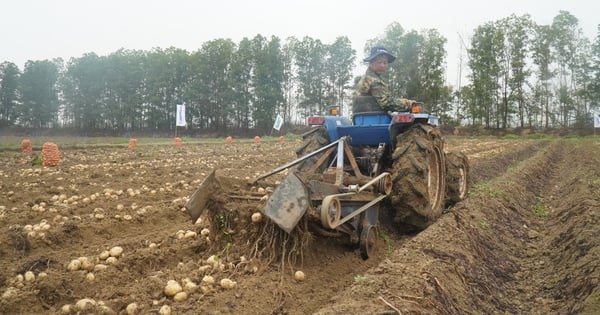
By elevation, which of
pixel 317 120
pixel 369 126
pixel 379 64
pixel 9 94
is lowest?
pixel 369 126

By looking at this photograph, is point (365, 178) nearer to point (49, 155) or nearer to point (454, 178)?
point (454, 178)

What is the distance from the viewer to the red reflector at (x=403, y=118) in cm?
591

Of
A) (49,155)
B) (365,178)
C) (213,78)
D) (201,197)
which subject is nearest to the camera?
(201,197)

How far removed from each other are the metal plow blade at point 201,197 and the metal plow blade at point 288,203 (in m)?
0.88

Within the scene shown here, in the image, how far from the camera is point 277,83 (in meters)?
49.6

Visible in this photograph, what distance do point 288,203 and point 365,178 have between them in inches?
58.7

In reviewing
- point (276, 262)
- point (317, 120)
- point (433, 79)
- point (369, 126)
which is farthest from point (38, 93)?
point (276, 262)

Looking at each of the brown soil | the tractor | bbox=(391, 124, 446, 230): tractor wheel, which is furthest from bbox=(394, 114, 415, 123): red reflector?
the brown soil

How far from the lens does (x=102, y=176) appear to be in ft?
33.2

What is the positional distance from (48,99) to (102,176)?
2068 inches

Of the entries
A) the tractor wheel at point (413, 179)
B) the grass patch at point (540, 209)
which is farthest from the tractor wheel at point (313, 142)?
the grass patch at point (540, 209)

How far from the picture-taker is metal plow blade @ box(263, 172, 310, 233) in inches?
158

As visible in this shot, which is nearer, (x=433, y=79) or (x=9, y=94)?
(x=433, y=79)

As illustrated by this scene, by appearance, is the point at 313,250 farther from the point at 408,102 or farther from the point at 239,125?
the point at 239,125
